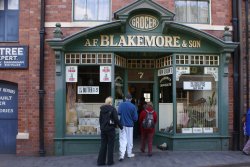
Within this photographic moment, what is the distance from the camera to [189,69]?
1164 centimetres

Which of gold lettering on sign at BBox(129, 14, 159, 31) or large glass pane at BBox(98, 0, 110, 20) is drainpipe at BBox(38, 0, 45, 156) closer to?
large glass pane at BBox(98, 0, 110, 20)

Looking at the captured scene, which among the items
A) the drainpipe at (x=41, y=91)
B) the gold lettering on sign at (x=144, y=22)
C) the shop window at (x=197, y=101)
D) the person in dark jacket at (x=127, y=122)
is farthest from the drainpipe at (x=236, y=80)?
the drainpipe at (x=41, y=91)

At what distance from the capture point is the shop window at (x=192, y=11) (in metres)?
11.9

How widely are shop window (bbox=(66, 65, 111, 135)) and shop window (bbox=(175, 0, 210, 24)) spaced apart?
3.23 metres

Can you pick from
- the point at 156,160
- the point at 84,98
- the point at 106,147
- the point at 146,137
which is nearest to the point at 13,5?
the point at 84,98

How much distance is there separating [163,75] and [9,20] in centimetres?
521

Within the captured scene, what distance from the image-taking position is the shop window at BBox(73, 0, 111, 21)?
37.7 ft

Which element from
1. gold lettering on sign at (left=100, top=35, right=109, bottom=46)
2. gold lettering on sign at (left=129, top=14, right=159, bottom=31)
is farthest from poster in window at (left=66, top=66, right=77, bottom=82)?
gold lettering on sign at (left=129, top=14, right=159, bottom=31)

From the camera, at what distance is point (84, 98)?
37.4 ft

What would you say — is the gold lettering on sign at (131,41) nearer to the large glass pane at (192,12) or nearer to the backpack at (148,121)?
the large glass pane at (192,12)

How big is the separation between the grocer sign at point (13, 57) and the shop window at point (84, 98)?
1528 mm

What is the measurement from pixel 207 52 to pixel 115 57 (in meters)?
2.91

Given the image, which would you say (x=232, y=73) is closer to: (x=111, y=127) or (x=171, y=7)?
(x=171, y=7)

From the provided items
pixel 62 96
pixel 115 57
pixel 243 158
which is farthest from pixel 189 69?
pixel 62 96
